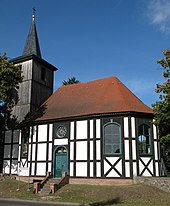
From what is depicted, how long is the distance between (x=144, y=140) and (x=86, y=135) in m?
4.61

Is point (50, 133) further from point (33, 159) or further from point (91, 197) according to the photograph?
point (91, 197)

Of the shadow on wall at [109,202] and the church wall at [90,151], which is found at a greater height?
the church wall at [90,151]

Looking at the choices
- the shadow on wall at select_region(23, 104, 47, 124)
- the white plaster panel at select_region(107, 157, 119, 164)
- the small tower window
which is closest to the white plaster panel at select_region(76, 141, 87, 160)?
the white plaster panel at select_region(107, 157, 119, 164)

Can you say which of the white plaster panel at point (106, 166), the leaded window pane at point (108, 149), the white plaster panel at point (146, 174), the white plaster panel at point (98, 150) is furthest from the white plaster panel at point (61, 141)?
the white plaster panel at point (146, 174)

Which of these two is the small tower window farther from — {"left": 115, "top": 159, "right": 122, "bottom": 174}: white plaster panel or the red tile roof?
{"left": 115, "top": 159, "right": 122, "bottom": 174}: white plaster panel

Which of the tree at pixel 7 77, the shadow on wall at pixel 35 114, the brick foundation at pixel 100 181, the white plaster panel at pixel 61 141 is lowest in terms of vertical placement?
the brick foundation at pixel 100 181

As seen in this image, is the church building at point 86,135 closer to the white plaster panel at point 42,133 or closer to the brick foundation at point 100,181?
the white plaster panel at point 42,133

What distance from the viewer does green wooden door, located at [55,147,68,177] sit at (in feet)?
67.2

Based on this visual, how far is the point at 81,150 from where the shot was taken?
65.3ft

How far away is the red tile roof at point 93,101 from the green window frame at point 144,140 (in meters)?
1.34

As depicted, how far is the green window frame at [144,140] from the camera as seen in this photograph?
19.1 meters

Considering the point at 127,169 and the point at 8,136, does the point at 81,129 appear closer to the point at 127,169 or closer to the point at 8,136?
the point at 127,169

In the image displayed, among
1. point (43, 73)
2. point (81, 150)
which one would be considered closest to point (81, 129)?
point (81, 150)

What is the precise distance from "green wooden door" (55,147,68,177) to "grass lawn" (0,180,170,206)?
2.08 metres
